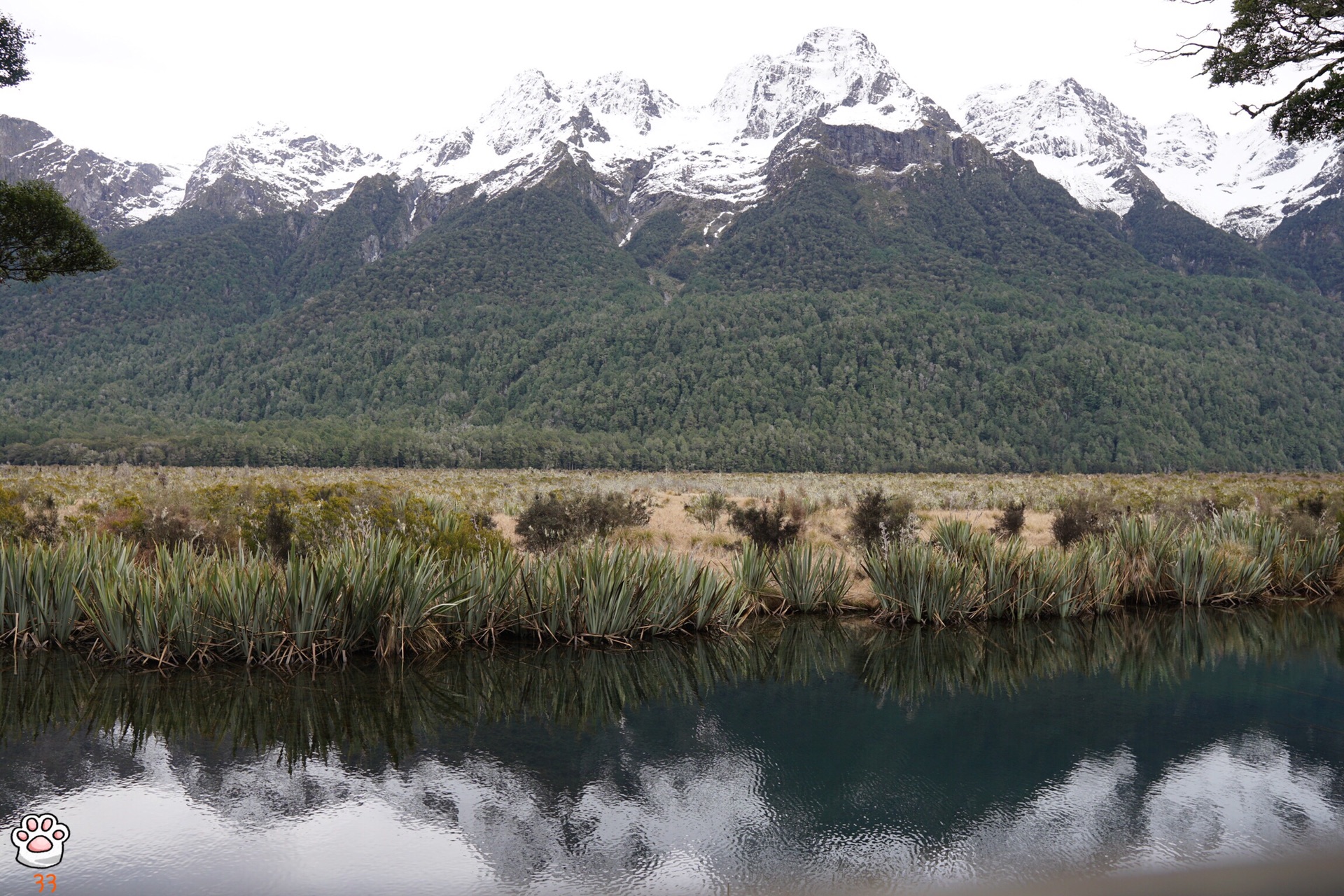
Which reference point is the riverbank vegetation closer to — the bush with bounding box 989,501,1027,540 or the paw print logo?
the bush with bounding box 989,501,1027,540

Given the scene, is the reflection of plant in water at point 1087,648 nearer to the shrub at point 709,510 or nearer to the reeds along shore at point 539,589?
the reeds along shore at point 539,589

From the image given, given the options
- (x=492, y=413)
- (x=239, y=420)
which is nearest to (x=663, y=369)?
(x=492, y=413)

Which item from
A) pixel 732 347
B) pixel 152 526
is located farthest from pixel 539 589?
pixel 732 347

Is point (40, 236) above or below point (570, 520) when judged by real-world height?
above

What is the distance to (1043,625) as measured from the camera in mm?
10766

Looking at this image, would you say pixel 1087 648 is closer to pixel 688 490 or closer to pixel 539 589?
pixel 539 589

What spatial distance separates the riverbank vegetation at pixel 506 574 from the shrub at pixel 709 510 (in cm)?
369

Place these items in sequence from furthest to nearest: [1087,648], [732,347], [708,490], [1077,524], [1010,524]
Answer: [732,347], [708,490], [1010,524], [1077,524], [1087,648]

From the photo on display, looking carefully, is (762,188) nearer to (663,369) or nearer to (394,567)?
(663,369)

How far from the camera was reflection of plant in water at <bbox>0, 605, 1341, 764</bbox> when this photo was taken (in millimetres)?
6391

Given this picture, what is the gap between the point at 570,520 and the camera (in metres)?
16.0

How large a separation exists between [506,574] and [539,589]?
0.41 meters

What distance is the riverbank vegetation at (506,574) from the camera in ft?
26.9

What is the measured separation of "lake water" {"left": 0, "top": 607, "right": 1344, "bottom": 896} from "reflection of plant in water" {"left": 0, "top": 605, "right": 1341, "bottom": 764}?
4cm
